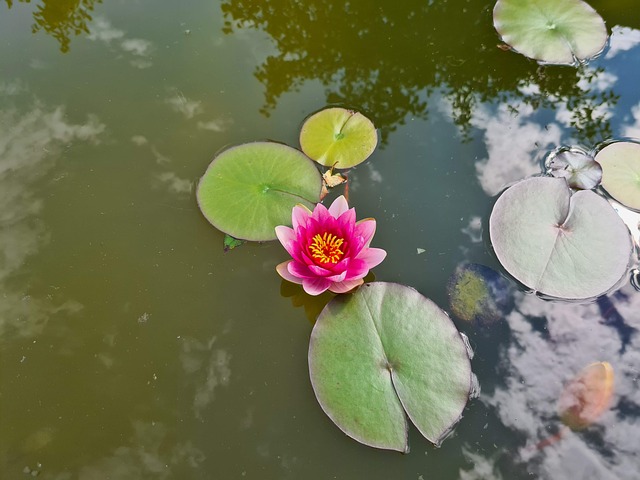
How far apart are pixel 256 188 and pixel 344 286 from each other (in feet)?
2.52

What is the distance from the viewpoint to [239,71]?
3.14 meters

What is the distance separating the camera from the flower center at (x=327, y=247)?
222 cm

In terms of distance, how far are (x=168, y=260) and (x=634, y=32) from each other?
3.40m

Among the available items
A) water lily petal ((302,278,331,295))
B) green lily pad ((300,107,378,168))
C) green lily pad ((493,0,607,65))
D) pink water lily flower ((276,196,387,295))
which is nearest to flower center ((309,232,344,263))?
pink water lily flower ((276,196,387,295))

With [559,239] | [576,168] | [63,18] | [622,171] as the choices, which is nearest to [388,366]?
[559,239]

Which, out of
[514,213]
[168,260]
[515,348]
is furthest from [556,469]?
[168,260]

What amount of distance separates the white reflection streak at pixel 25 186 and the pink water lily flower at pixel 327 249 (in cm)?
113

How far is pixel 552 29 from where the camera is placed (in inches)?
124

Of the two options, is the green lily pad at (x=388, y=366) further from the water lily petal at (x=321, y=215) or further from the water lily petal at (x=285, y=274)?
the water lily petal at (x=321, y=215)

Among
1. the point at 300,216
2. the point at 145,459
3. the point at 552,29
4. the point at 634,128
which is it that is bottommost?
the point at 145,459

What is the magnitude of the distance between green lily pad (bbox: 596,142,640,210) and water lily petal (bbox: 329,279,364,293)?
1.50 meters

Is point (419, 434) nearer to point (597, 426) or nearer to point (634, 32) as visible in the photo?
point (597, 426)

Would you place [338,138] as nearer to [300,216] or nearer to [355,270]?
[300,216]

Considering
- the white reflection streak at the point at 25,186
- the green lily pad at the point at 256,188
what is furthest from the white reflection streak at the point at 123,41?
the green lily pad at the point at 256,188
